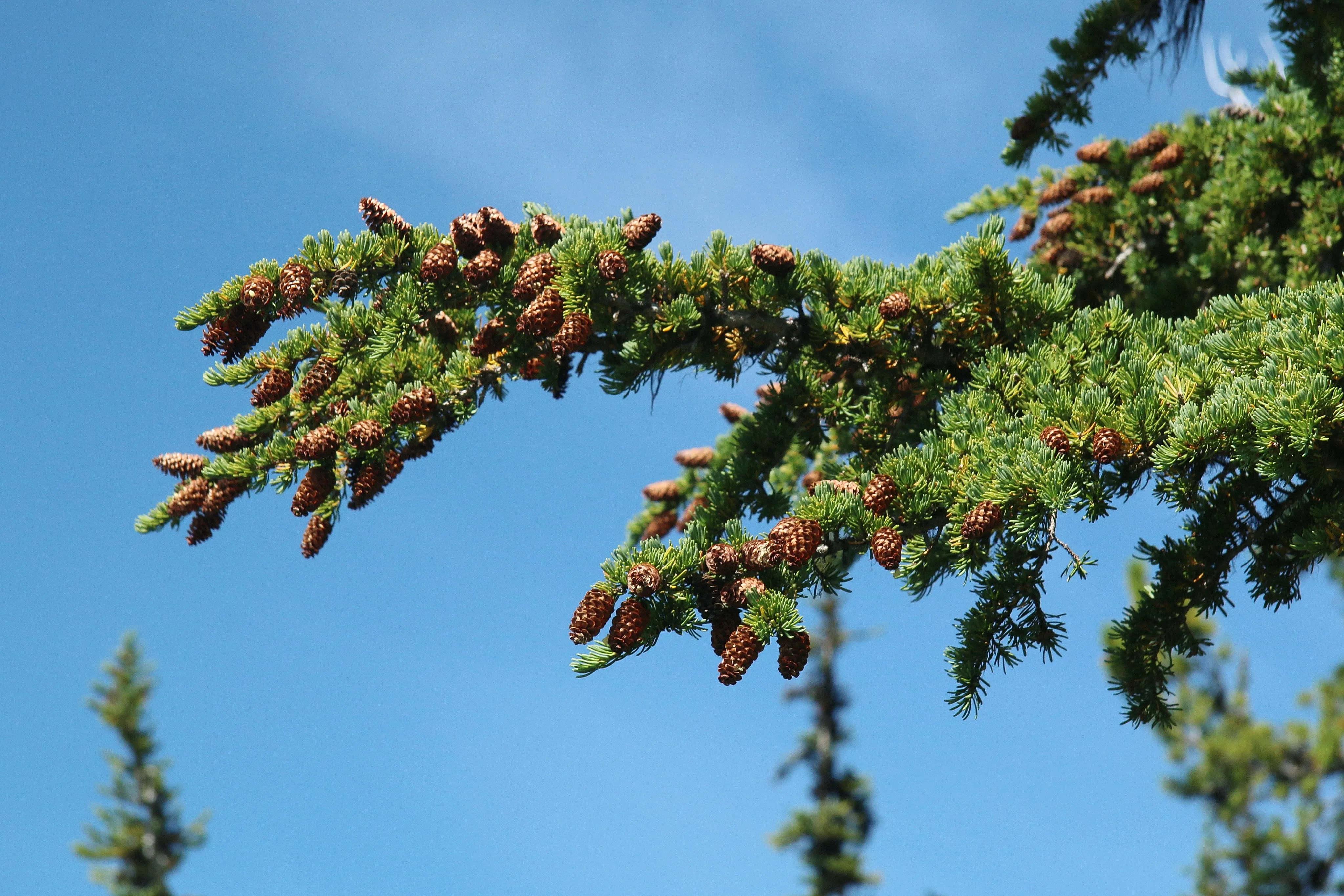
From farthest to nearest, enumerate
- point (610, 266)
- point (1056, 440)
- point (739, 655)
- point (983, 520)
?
point (610, 266)
point (1056, 440)
point (983, 520)
point (739, 655)

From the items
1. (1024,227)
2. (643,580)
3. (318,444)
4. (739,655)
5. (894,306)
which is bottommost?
(739,655)

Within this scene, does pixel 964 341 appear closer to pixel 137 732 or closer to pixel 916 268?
pixel 916 268

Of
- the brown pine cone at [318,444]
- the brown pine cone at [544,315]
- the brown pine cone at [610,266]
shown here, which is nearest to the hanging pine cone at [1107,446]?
the brown pine cone at [610,266]

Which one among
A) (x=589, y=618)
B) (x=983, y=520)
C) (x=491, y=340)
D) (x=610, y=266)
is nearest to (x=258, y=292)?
(x=491, y=340)

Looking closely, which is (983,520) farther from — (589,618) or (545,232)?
(545,232)

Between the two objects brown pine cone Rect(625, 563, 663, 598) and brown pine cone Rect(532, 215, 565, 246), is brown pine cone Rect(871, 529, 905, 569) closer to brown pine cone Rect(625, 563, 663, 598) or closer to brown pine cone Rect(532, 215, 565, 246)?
brown pine cone Rect(625, 563, 663, 598)

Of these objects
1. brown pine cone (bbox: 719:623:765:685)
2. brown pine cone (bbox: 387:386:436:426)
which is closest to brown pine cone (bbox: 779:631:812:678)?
brown pine cone (bbox: 719:623:765:685)

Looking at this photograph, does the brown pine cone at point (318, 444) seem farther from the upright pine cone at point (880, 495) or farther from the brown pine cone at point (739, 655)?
the upright pine cone at point (880, 495)
